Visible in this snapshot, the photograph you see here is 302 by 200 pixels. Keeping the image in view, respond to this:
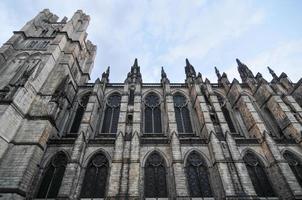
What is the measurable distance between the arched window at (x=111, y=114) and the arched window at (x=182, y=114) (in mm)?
6002

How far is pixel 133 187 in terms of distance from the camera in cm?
1111

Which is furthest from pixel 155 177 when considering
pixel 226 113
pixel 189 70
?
pixel 189 70

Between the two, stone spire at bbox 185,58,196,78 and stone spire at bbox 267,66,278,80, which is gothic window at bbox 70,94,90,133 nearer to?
stone spire at bbox 185,58,196,78

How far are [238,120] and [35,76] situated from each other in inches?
740

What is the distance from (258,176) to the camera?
13.0m

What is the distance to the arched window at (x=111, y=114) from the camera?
17.3 metres

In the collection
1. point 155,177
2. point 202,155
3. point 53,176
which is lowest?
point 155,177

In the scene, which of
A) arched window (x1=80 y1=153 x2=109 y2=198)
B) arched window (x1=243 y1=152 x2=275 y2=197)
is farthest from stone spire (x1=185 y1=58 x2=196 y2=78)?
arched window (x1=80 y1=153 x2=109 y2=198)

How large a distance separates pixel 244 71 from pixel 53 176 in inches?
876

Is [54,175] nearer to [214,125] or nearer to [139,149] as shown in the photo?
[139,149]

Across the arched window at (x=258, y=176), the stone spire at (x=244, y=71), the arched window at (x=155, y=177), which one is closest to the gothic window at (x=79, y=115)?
the arched window at (x=155, y=177)

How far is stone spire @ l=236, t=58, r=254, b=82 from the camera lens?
842 inches

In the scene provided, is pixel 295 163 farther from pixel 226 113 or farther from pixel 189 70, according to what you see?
pixel 189 70

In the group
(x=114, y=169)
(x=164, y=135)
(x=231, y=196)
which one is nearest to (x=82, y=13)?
(x=164, y=135)
